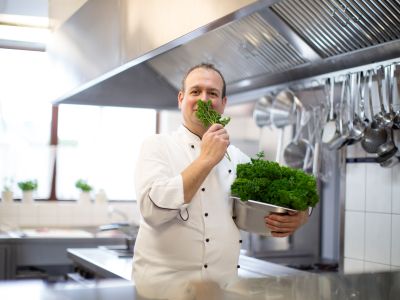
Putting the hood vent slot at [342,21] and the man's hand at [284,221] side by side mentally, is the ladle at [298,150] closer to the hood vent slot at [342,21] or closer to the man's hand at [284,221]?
the hood vent slot at [342,21]

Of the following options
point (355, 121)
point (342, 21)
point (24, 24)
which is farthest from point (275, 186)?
point (24, 24)

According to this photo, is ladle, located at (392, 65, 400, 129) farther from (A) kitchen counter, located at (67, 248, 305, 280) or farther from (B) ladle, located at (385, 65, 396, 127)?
(A) kitchen counter, located at (67, 248, 305, 280)

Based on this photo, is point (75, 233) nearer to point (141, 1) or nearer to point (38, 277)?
point (38, 277)

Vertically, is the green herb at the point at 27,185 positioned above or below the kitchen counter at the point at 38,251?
above

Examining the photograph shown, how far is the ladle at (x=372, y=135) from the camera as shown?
8.18 feet

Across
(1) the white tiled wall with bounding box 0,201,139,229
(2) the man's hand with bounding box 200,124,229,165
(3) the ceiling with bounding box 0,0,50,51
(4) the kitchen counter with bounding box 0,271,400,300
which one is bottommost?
(1) the white tiled wall with bounding box 0,201,139,229

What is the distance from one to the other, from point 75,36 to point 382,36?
5.68 ft

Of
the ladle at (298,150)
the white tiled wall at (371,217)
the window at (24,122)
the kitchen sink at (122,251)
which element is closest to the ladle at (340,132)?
the white tiled wall at (371,217)

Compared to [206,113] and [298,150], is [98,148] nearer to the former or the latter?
[298,150]

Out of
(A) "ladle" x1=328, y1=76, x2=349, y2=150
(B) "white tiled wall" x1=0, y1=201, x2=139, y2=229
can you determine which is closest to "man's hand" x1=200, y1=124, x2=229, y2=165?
(A) "ladle" x1=328, y1=76, x2=349, y2=150

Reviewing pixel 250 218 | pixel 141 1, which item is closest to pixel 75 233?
pixel 141 1

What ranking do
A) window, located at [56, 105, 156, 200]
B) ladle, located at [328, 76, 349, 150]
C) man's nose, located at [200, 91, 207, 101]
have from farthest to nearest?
window, located at [56, 105, 156, 200] < ladle, located at [328, 76, 349, 150] < man's nose, located at [200, 91, 207, 101]

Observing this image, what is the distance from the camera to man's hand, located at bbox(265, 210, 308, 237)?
1.86m

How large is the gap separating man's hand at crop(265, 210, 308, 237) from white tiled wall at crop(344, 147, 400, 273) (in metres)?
0.75
